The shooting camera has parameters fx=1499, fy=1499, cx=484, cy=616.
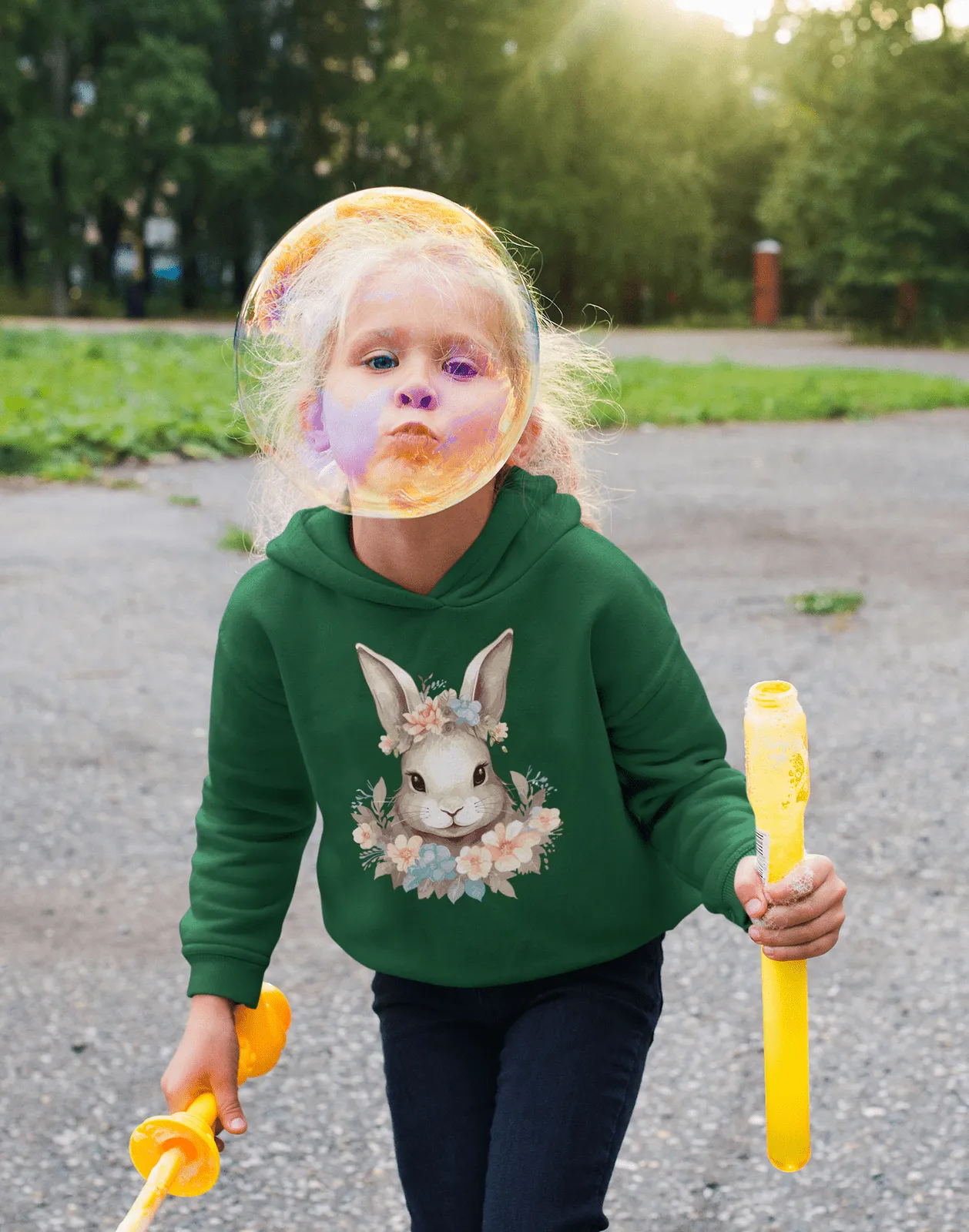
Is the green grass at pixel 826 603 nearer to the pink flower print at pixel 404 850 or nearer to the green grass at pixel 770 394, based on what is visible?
the pink flower print at pixel 404 850

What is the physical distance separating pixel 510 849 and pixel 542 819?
2.0 inches

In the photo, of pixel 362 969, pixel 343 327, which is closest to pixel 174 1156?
pixel 343 327

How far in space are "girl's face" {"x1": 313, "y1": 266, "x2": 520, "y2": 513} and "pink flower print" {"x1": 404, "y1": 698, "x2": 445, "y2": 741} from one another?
245mm

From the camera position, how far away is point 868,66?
23.7m

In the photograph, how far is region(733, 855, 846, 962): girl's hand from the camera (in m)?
1.37

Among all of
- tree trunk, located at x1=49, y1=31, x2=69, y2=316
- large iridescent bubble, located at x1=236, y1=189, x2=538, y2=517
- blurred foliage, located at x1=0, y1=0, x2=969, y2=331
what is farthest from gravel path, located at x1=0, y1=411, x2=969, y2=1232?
tree trunk, located at x1=49, y1=31, x2=69, y2=316

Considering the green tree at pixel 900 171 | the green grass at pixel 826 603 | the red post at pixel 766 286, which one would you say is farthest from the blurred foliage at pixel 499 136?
the green grass at pixel 826 603

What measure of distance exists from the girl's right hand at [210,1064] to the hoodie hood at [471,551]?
512 millimetres

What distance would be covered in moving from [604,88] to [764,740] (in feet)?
101

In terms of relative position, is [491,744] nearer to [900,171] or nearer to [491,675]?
[491,675]

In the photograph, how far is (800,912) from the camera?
1379mm

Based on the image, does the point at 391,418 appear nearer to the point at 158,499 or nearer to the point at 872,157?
the point at 158,499

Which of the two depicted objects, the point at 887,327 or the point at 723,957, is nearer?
the point at 723,957

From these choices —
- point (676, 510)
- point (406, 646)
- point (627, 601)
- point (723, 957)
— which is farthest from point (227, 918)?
point (676, 510)
